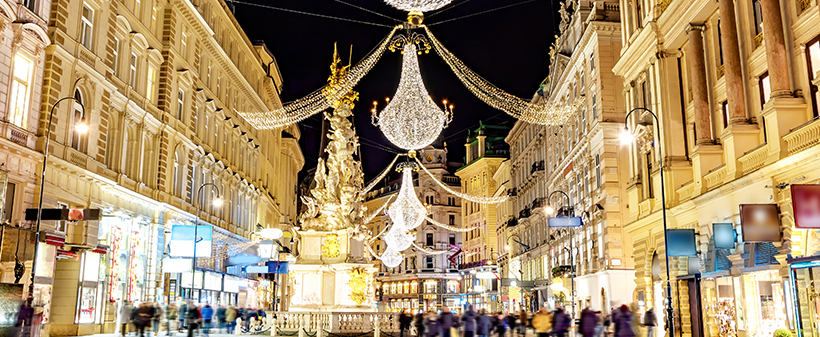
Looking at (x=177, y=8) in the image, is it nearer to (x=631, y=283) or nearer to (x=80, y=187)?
(x=80, y=187)

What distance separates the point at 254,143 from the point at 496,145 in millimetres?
52633

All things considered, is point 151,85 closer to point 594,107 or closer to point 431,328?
point 431,328

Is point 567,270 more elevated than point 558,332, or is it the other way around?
point 567,270

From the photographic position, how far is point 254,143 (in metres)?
68.2

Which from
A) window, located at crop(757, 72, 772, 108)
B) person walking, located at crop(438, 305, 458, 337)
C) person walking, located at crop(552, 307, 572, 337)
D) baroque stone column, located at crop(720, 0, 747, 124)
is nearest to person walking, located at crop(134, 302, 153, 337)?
person walking, located at crop(438, 305, 458, 337)

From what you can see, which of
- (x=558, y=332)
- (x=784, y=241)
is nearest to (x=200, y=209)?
(x=558, y=332)

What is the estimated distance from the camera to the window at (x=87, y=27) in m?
32.5

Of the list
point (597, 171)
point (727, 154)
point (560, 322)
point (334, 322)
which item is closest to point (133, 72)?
point (334, 322)

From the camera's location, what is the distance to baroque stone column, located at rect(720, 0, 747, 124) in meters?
26.8

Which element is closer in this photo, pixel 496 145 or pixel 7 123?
pixel 7 123

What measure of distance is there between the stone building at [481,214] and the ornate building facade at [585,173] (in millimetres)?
28727

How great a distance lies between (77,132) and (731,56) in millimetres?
27372

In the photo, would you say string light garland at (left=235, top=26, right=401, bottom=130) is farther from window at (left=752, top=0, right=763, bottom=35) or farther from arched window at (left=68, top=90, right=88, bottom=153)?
window at (left=752, top=0, right=763, bottom=35)

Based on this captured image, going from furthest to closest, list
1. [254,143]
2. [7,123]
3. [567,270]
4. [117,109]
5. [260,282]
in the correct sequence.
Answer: [260,282] < [254,143] < [567,270] < [117,109] < [7,123]
